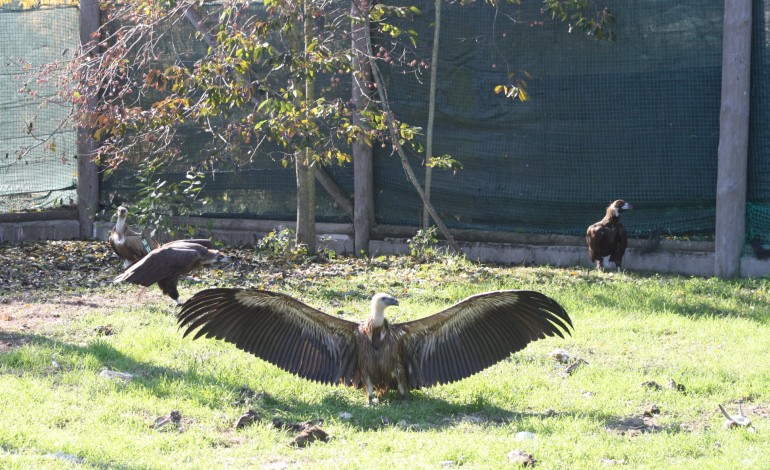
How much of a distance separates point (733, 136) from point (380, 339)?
5.13m

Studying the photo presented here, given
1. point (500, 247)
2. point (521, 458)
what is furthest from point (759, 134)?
point (521, 458)

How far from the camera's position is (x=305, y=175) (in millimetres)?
11102

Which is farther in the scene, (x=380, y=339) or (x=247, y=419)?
(x=380, y=339)

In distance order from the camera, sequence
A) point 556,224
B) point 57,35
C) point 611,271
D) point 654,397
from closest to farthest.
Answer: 1. point 654,397
2. point 611,271
3. point 556,224
4. point 57,35

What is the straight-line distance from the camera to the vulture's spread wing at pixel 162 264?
787 centimetres

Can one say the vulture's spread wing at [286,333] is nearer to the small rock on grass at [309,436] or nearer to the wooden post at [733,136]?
the small rock on grass at [309,436]

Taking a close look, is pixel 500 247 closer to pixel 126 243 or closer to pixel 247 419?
pixel 126 243

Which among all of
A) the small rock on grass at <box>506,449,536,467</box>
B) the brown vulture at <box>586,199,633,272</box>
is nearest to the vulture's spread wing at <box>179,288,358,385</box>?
the small rock on grass at <box>506,449,536,467</box>

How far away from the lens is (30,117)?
1271 centimetres

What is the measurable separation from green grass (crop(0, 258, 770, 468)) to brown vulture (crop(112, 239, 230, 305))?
0.31m

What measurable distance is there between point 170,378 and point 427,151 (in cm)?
526

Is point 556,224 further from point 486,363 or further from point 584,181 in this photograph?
point 486,363

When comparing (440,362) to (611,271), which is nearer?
(440,362)

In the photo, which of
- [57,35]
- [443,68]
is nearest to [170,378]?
[443,68]
